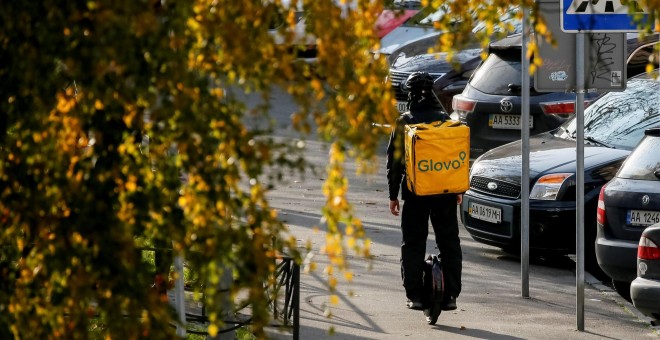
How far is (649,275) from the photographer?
884 cm

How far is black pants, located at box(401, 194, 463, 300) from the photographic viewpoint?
377 inches

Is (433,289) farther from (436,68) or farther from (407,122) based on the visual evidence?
(436,68)

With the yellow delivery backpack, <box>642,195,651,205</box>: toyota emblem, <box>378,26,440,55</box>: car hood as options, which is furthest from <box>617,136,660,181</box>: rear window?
<box>378,26,440,55</box>: car hood

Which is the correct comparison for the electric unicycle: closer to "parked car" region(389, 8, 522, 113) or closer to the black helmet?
the black helmet

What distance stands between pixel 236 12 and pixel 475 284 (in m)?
7.69

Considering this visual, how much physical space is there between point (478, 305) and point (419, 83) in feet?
6.20

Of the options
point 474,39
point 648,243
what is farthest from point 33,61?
point 648,243

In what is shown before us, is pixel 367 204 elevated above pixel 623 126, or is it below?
below

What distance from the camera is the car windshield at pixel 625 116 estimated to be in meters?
12.5

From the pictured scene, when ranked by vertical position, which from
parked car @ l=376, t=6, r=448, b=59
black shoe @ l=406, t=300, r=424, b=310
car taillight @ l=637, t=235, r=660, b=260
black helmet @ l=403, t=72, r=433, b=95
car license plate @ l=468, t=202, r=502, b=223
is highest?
parked car @ l=376, t=6, r=448, b=59

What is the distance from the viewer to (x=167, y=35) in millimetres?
3684

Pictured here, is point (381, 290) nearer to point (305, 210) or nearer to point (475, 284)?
point (475, 284)

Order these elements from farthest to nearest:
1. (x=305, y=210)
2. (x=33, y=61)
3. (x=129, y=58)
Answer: (x=305, y=210)
(x=33, y=61)
(x=129, y=58)

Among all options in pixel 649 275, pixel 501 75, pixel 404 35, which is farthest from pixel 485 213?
pixel 404 35
